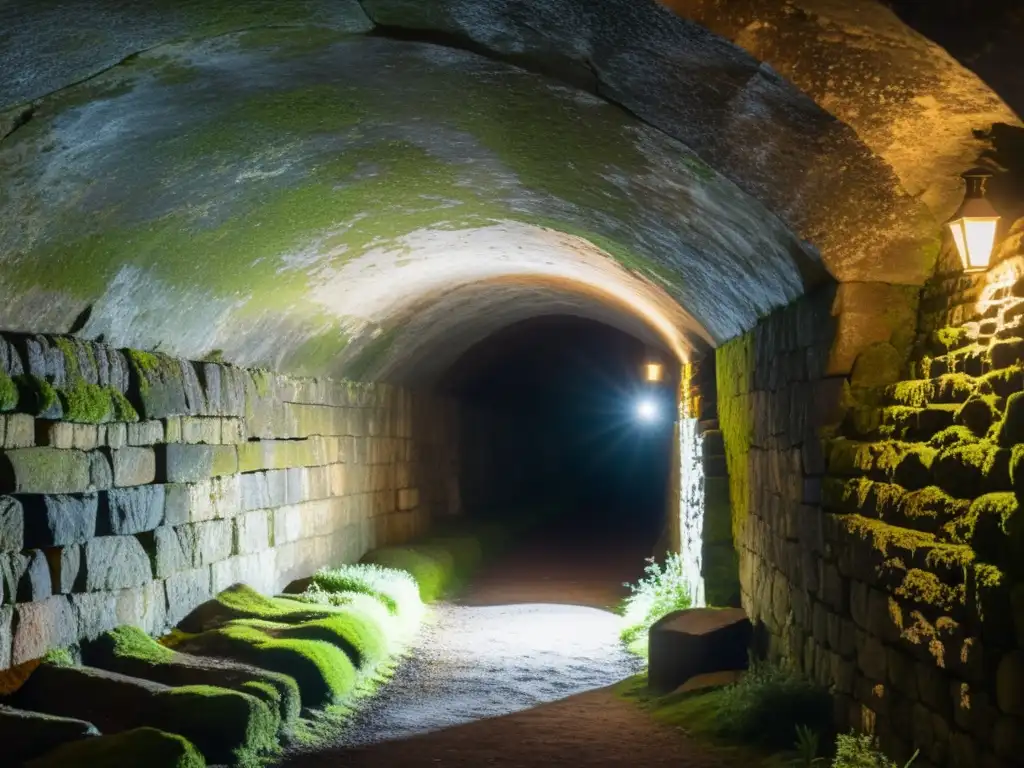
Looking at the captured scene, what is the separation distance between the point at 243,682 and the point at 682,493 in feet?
18.4

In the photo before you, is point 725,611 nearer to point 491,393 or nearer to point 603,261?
point 603,261

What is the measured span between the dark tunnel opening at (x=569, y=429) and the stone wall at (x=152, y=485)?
499 centimetres

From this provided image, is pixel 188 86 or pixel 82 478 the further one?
pixel 82 478

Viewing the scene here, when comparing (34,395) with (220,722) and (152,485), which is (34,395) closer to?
(152,485)

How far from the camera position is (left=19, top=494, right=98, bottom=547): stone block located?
18.1 feet

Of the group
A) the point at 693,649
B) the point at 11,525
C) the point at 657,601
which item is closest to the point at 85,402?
the point at 11,525

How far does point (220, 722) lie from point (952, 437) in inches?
146

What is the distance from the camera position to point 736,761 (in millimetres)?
5324

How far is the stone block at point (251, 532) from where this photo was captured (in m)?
8.28

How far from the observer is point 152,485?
684 cm

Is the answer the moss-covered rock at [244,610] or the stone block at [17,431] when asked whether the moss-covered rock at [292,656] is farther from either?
the stone block at [17,431]

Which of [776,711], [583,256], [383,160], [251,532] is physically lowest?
[776,711]

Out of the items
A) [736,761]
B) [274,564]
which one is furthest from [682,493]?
[736,761]

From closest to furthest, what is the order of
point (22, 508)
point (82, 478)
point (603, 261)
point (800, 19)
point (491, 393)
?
point (800, 19) → point (22, 508) → point (82, 478) → point (603, 261) → point (491, 393)
